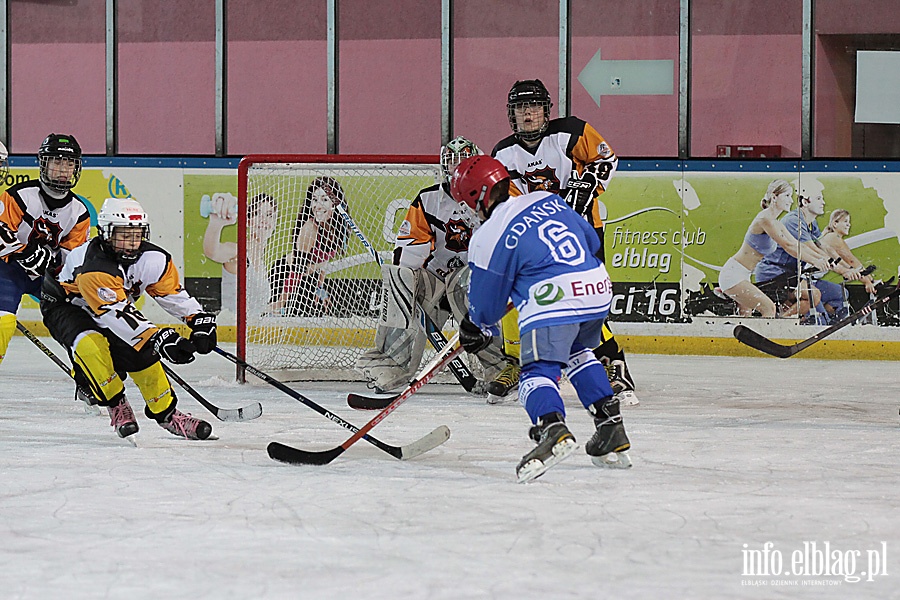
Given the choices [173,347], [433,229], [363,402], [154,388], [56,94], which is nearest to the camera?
[173,347]

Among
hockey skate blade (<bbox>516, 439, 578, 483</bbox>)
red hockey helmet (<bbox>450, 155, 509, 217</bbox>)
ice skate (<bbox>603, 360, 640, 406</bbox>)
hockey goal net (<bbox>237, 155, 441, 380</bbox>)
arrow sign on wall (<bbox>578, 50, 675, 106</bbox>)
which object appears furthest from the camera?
arrow sign on wall (<bbox>578, 50, 675, 106</bbox>)

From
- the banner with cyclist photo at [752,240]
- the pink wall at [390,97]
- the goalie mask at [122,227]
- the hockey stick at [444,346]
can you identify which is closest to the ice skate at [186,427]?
the goalie mask at [122,227]

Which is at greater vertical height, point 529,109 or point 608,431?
point 529,109

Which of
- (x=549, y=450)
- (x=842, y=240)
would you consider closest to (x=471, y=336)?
(x=549, y=450)

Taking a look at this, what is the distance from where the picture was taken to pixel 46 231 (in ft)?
13.1

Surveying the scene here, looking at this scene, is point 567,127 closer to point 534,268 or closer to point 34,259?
point 534,268

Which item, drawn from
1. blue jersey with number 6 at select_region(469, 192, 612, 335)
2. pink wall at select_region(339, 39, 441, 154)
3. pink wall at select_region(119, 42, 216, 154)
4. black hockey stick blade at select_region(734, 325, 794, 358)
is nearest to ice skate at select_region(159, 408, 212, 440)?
blue jersey with number 6 at select_region(469, 192, 612, 335)

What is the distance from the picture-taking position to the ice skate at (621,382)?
404 cm

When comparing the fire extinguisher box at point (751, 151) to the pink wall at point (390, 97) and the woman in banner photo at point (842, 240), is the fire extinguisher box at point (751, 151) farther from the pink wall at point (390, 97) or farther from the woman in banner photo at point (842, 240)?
the pink wall at point (390, 97)

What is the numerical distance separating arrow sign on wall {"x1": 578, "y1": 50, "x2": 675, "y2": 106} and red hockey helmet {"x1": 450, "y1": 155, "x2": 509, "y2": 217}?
3544mm

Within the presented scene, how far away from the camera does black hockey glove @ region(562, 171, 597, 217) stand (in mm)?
3973

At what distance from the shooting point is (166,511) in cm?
238

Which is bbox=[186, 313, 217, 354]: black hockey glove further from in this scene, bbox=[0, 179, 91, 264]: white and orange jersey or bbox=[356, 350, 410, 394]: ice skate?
bbox=[356, 350, 410, 394]: ice skate

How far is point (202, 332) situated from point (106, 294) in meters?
0.28
